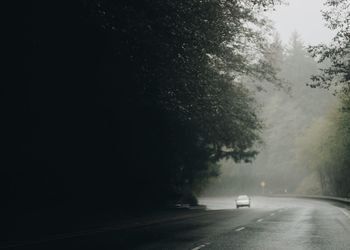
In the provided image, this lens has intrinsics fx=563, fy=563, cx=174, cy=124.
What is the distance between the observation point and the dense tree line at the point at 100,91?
1667 cm

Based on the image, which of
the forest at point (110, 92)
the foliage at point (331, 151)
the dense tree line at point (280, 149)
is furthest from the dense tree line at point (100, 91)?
the dense tree line at point (280, 149)

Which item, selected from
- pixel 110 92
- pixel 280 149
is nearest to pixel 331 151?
pixel 110 92

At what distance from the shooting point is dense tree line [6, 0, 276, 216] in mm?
16672

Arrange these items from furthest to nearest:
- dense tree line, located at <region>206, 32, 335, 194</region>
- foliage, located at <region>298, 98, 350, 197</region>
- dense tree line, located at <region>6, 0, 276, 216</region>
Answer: dense tree line, located at <region>206, 32, 335, 194</region>
foliage, located at <region>298, 98, 350, 197</region>
dense tree line, located at <region>6, 0, 276, 216</region>

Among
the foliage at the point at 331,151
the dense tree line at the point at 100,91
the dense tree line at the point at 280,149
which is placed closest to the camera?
the dense tree line at the point at 100,91

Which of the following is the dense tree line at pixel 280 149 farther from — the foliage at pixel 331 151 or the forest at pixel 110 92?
the forest at pixel 110 92

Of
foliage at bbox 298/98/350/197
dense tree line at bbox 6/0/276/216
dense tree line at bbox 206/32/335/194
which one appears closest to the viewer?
dense tree line at bbox 6/0/276/216

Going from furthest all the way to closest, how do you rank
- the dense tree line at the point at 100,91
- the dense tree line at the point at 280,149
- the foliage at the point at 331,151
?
the dense tree line at the point at 280,149 → the foliage at the point at 331,151 → the dense tree line at the point at 100,91

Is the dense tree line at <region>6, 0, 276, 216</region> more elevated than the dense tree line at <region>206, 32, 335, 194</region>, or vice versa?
the dense tree line at <region>206, 32, 335, 194</region>

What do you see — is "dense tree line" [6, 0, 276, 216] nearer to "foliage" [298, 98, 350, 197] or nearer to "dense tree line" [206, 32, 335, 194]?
"foliage" [298, 98, 350, 197]

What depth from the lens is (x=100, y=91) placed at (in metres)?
19.3

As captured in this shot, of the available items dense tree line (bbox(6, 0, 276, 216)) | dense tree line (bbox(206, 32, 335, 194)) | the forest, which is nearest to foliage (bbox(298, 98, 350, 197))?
dense tree line (bbox(206, 32, 335, 194))

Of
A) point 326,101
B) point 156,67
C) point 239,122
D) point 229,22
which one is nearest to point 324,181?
point 326,101

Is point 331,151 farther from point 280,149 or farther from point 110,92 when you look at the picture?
point 280,149
